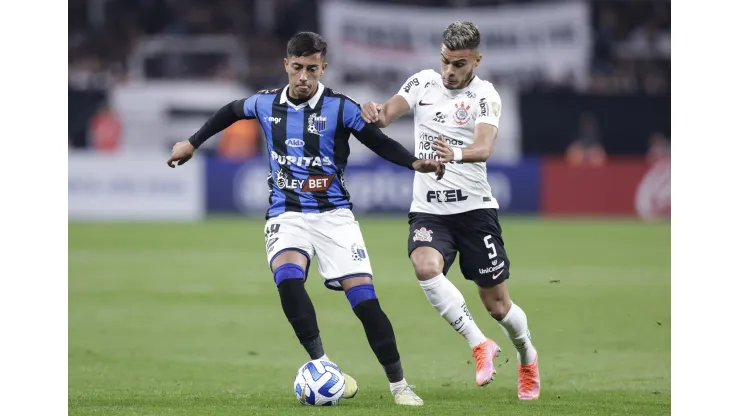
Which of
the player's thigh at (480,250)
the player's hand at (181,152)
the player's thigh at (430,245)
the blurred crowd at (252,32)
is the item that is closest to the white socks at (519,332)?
the player's thigh at (480,250)

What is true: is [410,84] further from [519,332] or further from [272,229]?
[519,332]

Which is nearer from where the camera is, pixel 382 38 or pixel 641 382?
pixel 641 382

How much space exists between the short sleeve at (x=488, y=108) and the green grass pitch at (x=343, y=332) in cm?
180

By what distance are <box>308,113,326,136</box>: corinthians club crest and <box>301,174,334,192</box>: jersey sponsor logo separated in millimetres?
277

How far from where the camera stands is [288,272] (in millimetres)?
7004

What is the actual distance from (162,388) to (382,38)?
22.9m

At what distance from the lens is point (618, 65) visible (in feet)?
103

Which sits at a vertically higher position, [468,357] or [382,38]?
[382,38]

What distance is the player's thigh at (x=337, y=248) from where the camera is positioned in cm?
710

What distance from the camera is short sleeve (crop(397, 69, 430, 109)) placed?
304 inches

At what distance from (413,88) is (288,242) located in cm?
146
